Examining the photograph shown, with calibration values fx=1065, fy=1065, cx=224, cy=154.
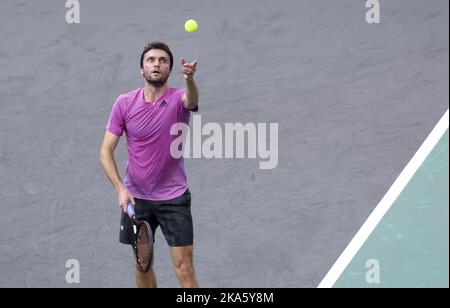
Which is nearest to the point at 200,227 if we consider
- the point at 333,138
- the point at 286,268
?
the point at 286,268

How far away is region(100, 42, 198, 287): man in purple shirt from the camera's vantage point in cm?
537

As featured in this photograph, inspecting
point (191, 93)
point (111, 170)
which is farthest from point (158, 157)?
point (191, 93)

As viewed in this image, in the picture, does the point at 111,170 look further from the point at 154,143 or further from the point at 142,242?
the point at 142,242

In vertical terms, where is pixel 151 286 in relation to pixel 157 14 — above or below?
below

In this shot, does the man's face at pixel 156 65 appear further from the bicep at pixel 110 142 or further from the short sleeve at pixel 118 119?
the bicep at pixel 110 142

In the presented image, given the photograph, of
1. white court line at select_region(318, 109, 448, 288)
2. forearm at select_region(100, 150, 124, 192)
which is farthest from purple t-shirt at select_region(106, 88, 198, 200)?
white court line at select_region(318, 109, 448, 288)

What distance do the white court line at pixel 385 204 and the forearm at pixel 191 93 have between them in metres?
1.81

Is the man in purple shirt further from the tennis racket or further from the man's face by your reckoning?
the tennis racket

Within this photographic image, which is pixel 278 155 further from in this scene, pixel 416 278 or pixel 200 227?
pixel 416 278

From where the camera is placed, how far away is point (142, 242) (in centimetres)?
534

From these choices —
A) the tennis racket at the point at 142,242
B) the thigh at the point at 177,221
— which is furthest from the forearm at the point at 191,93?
the tennis racket at the point at 142,242

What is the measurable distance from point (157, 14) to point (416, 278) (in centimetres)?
230

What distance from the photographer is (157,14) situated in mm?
6605

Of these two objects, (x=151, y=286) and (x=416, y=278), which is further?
(x=416, y=278)
